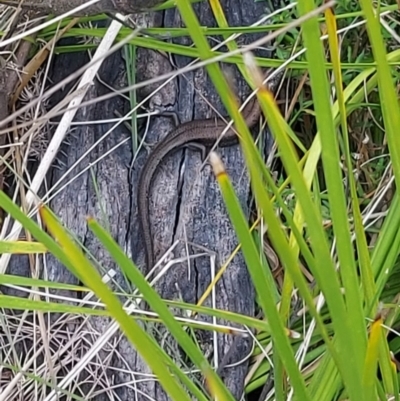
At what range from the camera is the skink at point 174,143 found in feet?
4.80

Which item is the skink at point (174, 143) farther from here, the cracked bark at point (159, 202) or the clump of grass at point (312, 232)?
the clump of grass at point (312, 232)

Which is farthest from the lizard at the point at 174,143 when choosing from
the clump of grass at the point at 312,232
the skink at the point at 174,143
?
the clump of grass at the point at 312,232

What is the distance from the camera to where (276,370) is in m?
0.93

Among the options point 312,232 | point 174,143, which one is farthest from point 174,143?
point 312,232

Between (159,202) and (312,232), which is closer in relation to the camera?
(312,232)

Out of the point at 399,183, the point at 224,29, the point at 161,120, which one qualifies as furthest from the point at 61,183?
the point at 399,183

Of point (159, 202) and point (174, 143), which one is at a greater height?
point (174, 143)

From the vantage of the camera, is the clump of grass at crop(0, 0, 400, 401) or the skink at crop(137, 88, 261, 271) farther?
the skink at crop(137, 88, 261, 271)

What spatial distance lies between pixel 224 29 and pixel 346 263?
0.78 metres

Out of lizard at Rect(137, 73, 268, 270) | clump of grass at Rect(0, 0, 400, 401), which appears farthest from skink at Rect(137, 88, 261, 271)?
clump of grass at Rect(0, 0, 400, 401)

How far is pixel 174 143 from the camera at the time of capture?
1564mm

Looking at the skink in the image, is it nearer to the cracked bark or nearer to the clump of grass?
the cracked bark

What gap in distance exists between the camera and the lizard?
146cm

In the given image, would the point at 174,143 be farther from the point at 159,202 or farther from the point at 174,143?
the point at 159,202
